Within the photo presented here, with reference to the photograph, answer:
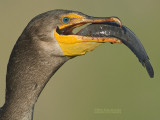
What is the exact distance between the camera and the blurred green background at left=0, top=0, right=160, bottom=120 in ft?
33.3

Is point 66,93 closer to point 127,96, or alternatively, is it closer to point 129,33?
point 127,96

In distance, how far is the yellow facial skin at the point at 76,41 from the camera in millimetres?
5258

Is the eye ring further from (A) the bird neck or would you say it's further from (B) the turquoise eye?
(A) the bird neck

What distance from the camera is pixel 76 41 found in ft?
17.4

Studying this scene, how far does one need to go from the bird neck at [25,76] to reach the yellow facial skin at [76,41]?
0.44ft

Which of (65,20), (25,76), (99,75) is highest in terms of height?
(65,20)

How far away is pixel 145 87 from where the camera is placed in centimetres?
1091

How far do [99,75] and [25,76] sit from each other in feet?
20.4

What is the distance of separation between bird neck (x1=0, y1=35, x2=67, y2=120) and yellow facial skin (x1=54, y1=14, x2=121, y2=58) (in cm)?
13

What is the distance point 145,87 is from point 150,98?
17.8 inches

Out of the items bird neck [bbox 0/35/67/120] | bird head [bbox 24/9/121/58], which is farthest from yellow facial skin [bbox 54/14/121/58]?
bird neck [bbox 0/35/67/120]

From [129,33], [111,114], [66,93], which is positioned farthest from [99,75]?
[129,33]

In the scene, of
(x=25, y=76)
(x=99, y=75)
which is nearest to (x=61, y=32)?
(x=25, y=76)

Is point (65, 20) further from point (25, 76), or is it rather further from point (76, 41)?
point (25, 76)
